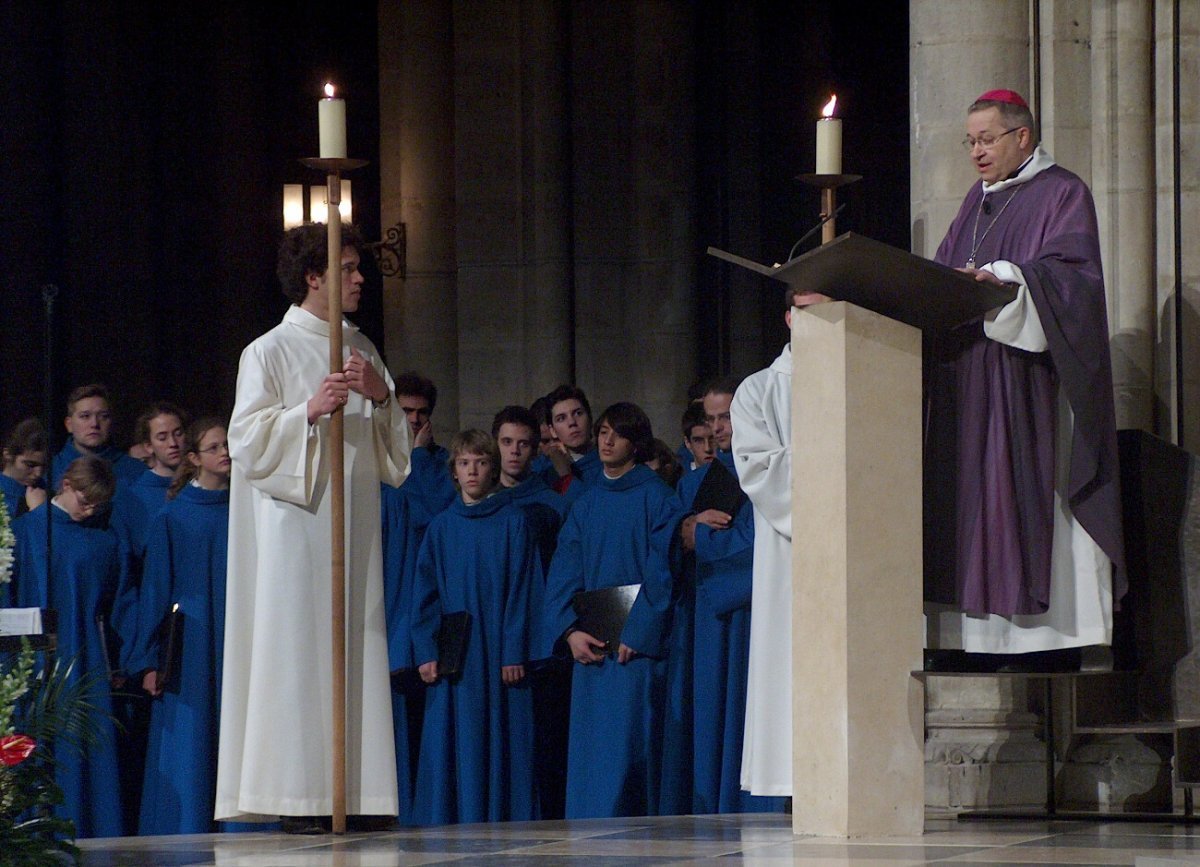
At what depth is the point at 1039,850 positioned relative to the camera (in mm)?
5609

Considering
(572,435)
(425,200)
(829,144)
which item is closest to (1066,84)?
(829,144)

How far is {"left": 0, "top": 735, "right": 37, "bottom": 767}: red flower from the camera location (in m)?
5.23

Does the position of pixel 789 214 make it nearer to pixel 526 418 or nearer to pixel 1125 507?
pixel 526 418

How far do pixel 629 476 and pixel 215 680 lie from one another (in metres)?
→ 1.81

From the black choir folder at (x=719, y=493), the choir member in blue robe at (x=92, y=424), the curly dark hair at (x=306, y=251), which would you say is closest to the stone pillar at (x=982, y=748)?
the black choir folder at (x=719, y=493)

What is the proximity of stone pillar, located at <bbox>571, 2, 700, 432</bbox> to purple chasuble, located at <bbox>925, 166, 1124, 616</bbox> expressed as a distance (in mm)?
7628

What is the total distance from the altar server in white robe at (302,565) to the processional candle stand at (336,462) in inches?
3.6

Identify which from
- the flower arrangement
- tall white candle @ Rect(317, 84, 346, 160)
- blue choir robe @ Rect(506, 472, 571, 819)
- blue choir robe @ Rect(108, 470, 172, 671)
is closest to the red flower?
the flower arrangement

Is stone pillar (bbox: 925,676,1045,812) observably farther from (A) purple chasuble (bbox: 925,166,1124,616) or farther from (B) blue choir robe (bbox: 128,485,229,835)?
(B) blue choir robe (bbox: 128,485,229,835)

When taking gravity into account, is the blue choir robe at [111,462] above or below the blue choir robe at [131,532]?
above

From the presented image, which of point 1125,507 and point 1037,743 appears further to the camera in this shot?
point 1037,743

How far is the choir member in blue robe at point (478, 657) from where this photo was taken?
29.7 feet

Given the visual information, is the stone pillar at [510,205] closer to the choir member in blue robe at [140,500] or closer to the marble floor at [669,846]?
the choir member in blue robe at [140,500]

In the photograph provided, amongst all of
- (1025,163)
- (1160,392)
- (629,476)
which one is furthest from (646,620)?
(1025,163)
